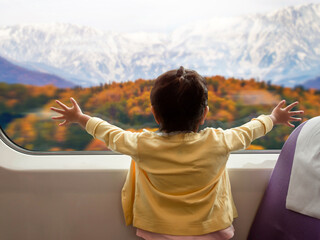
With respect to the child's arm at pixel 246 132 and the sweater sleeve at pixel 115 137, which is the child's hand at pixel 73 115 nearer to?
the sweater sleeve at pixel 115 137

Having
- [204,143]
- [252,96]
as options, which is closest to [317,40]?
[252,96]

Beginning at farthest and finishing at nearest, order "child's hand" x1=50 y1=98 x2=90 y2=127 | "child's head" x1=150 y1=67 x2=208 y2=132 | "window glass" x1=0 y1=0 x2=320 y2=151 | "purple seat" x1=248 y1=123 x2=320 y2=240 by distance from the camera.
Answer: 1. "window glass" x1=0 y1=0 x2=320 y2=151
2. "child's hand" x1=50 y1=98 x2=90 y2=127
3. "purple seat" x1=248 y1=123 x2=320 y2=240
4. "child's head" x1=150 y1=67 x2=208 y2=132

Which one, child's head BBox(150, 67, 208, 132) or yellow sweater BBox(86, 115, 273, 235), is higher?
child's head BBox(150, 67, 208, 132)

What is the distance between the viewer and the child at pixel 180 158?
1.14m

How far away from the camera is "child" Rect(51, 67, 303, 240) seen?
1138 mm

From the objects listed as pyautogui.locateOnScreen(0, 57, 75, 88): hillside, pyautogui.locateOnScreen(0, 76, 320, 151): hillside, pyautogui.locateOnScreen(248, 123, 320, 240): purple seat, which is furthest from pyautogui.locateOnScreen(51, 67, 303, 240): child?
pyautogui.locateOnScreen(0, 57, 75, 88): hillside

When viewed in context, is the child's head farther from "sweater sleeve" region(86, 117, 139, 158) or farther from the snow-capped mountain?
the snow-capped mountain

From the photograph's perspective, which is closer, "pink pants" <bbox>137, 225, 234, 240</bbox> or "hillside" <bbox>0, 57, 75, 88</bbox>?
"pink pants" <bbox>137, 225, 234, 240</bbox>

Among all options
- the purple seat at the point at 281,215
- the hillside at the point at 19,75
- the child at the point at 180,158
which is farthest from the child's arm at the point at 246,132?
the hillside at the point at 19,75

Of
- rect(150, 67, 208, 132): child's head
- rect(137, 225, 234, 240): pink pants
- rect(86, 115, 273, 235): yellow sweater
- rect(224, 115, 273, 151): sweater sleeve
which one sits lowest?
rect(137, 225, 234, 240): pink pants

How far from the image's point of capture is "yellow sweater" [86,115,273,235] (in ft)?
3.91

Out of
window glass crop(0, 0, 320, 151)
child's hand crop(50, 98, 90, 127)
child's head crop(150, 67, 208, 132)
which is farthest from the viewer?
window glass crop(0, 0, 320, 151)

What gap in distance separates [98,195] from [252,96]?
3.27 ft

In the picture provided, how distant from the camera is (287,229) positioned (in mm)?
1291
